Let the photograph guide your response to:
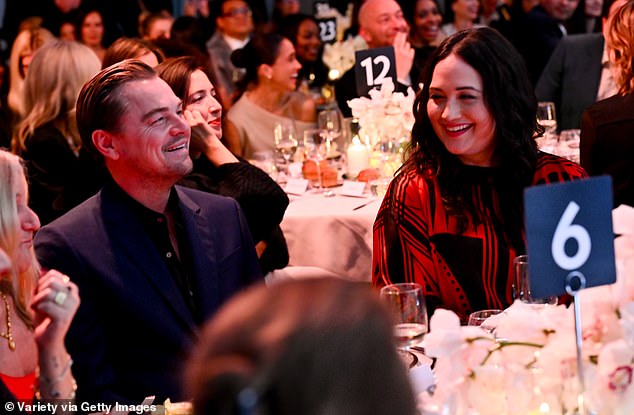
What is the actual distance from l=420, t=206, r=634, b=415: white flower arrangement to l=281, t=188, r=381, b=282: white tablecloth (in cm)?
256

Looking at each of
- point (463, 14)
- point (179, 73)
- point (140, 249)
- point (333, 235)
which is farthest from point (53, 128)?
point (463, 14)

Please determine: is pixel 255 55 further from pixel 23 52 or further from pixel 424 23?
pixel 424 23

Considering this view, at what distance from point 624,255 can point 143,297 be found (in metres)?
1.25

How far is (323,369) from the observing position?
0.92 m

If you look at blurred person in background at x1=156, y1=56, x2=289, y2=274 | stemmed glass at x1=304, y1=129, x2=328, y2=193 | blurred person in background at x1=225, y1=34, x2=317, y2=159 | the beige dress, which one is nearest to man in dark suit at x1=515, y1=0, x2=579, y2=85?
blurred person in background at x1=225, y1=34, x2=317, y2=159

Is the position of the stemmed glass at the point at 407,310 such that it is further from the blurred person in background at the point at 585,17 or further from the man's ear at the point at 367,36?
the blurred person in background at the point at 585,17

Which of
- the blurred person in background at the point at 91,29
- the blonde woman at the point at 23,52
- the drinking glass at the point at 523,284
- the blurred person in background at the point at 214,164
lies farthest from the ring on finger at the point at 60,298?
the blurred person in background at the point at 91,29

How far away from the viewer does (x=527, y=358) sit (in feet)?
6.06

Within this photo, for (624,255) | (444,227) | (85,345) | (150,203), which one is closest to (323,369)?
(624,255)

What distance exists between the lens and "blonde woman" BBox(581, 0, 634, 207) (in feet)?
13.3

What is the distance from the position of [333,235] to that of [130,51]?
1178mm

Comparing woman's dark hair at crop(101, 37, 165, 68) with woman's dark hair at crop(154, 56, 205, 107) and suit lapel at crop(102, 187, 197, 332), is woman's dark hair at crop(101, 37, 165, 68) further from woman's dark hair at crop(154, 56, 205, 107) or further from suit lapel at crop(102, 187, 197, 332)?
suit lapel at crop(102, 187, 197, 332)

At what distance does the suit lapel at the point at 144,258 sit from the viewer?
2.65 m

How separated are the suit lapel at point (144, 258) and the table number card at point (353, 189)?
2.16 m
